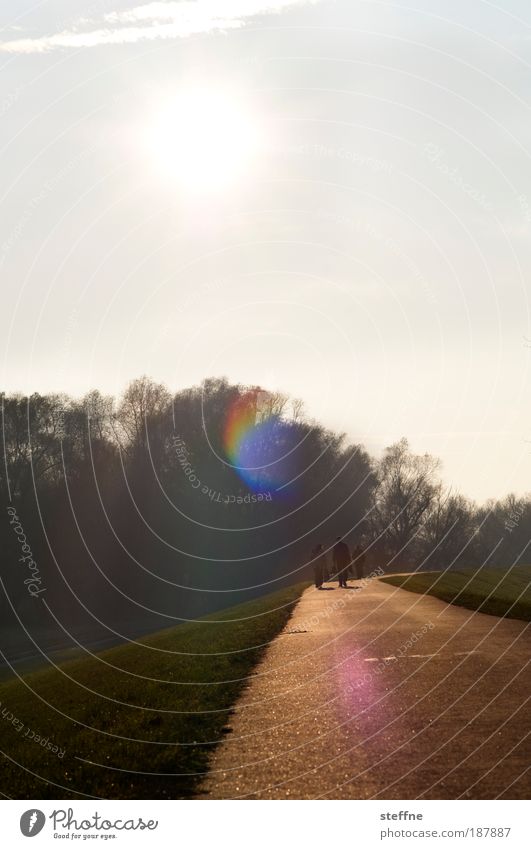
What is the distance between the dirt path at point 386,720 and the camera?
37.6ft

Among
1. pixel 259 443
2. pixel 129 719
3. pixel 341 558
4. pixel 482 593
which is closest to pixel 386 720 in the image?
pixel 129 719

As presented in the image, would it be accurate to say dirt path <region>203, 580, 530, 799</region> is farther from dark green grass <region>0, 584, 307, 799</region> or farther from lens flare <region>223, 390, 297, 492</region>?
lens flare <region>223, 390, 297, 492</region>

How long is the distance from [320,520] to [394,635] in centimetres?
7666

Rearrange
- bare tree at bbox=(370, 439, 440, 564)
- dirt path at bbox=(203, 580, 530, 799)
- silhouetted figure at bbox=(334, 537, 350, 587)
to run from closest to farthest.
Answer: dirt path at bbox=(203, 580, 530, 799) < silhouetted figure at bbox=(334, 537, 350, 587) < bare tree at bbox=(370, 439, 440, 564)

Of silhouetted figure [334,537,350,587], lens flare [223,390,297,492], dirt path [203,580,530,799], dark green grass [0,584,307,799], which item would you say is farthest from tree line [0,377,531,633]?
dirt path [203,580,530,799]

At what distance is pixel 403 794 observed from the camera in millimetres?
11055

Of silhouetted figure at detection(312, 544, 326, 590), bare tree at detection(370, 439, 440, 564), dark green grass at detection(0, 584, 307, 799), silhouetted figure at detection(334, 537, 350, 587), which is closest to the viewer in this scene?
dark green grass at detection(0, 584, 307, 799)

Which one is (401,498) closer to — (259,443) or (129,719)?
(259,443)

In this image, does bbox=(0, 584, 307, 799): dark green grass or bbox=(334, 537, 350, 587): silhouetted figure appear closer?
bbox=(0, 584, 307, 799): dark green grass
